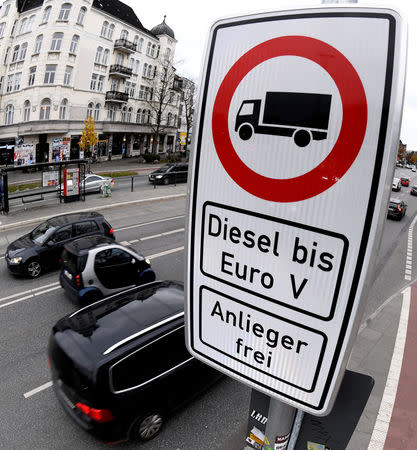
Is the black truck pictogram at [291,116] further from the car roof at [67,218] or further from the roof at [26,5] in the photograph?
the roof at [26,5]

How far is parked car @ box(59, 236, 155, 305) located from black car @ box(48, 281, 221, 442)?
2.66m

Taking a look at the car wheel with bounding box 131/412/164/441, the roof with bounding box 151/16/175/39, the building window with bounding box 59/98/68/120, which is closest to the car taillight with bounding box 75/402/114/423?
the car wheel with bounding box 131/412/164/441

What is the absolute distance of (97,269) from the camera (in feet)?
28.4

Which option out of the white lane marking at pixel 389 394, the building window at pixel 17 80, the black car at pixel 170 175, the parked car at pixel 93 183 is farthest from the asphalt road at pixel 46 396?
the building window at pixel 17 80

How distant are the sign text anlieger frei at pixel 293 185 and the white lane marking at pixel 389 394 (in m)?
4.68

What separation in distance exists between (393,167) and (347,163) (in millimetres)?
155

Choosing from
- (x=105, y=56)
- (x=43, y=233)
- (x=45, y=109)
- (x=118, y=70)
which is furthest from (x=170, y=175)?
(x=105, y=56)

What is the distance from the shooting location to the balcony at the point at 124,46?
39000mm

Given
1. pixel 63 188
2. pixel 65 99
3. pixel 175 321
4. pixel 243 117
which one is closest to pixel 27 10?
pixel 65 99

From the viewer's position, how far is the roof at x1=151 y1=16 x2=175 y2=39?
47.1 meters

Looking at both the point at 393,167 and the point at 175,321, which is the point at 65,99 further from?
the point at 393,167

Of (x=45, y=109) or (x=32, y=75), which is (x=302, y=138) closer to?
(x=45, y=109)

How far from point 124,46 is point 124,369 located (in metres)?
41.8

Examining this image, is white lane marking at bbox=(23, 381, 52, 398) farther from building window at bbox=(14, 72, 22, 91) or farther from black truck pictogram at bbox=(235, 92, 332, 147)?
building window at bbox=(14, 72, 22, 91)
